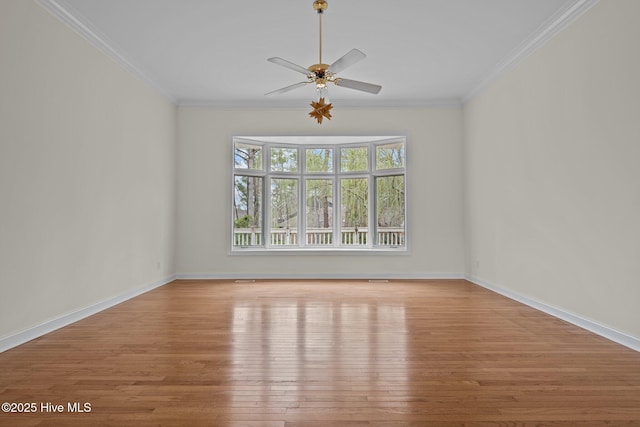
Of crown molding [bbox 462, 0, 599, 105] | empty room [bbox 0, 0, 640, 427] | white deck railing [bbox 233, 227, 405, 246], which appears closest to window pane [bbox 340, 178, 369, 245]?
white deck railing [bbox 233, 227, 405, 246]

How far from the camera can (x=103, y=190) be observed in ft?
14.4

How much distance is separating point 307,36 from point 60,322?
3.88m

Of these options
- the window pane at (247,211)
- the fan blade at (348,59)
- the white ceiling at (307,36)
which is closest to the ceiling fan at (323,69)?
the fan blade at (348,59)

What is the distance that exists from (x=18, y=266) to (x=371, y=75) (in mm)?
4607

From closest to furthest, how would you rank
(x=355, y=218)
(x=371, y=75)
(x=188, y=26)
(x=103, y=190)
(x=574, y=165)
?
(x=574, y=165) → (x=188, y=26) → (x=103, y=190) → (x=371, y=75) → (x=355, y=218)

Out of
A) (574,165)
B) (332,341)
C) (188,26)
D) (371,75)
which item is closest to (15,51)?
(188,26)

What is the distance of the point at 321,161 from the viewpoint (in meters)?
7.38

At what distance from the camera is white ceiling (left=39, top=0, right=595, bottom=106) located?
375 centimetres

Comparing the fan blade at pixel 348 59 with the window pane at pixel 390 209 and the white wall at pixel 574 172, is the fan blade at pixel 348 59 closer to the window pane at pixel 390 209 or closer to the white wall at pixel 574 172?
the white wall at pixel 574 172

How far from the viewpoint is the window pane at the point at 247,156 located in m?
6.90

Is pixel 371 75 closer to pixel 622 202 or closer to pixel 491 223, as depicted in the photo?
pixel 491 223

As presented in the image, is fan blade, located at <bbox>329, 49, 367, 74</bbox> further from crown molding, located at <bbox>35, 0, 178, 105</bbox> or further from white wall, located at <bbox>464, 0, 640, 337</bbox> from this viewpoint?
crown molding, located at <bbox>35, 0, 178, 105</bbox>

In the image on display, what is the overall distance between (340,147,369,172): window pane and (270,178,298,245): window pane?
99cm

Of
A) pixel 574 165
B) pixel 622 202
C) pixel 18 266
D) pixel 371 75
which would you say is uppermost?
pixel 371 75
